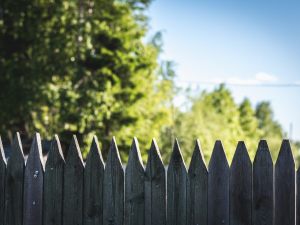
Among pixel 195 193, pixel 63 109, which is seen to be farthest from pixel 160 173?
pixel 63 109

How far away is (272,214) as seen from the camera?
2.62 m

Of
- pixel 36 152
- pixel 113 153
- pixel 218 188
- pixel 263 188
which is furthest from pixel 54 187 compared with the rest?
pixel 263 188

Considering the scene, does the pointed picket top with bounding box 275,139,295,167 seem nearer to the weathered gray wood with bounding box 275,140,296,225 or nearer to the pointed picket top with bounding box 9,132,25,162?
the weathered gray wood with bounding box 275,140,296,225

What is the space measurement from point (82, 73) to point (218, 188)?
14780mm

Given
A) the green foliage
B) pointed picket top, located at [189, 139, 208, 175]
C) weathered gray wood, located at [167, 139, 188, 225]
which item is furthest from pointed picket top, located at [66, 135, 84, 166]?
the green foliage

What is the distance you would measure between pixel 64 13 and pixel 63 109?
4249 mm

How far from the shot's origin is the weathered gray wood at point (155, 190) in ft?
9.37

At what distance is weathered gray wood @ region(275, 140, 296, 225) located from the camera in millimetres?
2566

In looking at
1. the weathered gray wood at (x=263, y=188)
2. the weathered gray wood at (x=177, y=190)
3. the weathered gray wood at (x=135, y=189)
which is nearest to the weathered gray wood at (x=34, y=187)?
the weathered gray wood at (x=135, y=189)

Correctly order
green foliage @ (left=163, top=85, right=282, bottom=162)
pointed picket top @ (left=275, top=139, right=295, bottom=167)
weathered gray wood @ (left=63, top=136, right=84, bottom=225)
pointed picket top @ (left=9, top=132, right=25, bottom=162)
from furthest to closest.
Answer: green foliage @ (left=163, top=85, right=282, bottom=162)
pointed picket top @ (left=9, top=132, right=25, bottom=162)
weathered gray wood @ (left=63, top=136, right=84, bottom=225)
pointed picket top @ (left=275, top=139, right=295, bottom=167)

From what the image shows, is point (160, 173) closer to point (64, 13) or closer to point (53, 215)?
point (53, 215)

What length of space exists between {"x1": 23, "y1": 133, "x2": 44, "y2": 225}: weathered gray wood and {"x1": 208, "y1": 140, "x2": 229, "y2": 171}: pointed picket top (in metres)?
1.29

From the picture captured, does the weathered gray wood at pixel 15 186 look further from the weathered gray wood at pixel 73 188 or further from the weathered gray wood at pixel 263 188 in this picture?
the weathered gray wood at pixel 263 188

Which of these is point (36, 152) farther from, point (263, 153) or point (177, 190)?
point (263, 153)
